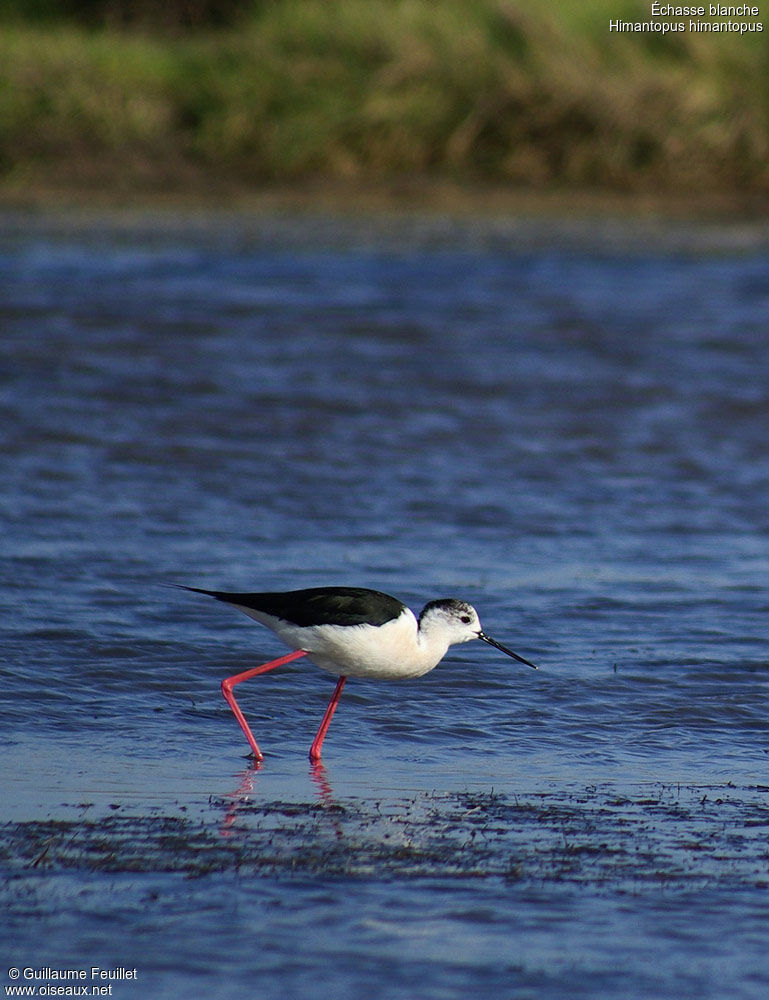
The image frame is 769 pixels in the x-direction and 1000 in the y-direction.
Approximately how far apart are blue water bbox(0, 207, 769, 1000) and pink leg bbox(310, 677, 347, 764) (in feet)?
0.33

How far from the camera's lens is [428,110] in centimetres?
2153

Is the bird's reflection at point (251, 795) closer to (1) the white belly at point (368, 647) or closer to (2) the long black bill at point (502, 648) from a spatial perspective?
(1) the white belly at point (368, 647)

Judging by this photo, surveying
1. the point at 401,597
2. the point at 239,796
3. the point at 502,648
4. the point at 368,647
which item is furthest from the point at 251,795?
the point at 401,597

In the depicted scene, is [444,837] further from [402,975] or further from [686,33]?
[686,33]

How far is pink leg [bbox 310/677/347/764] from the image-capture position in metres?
6.23

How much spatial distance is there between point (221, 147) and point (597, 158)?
15.3ft

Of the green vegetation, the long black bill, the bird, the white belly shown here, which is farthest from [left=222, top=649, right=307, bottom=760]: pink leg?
the green vegetation

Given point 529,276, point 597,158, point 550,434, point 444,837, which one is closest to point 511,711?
point 444,837

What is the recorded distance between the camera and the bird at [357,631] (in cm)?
638

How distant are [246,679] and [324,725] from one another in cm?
67

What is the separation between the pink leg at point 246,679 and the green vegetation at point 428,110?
15366 mm

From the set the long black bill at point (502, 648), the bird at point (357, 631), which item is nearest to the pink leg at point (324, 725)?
the bird at point (357, 631)

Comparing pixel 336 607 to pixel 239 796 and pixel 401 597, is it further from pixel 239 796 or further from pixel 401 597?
pixel 401 597

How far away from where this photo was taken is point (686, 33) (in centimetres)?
2145
